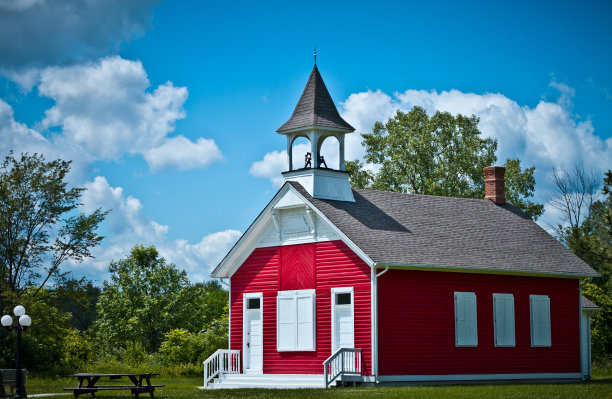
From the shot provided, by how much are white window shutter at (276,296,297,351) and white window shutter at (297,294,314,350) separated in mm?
196

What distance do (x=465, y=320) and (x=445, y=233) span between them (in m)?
3.40

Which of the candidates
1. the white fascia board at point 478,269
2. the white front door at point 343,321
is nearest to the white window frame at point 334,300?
the white front door at point 343,321

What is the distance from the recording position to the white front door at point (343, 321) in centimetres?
2688

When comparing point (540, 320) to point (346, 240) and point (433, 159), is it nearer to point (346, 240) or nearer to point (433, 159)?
point (346, 240)

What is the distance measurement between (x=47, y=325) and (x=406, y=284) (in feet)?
52.2

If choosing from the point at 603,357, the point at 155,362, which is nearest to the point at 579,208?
the point at 603,357

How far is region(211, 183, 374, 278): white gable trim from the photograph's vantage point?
93.4 ft

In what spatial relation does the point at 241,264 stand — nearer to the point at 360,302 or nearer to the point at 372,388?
the point at 360,302

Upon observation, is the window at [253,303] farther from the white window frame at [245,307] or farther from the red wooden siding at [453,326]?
the red wooden siding at [453,326]

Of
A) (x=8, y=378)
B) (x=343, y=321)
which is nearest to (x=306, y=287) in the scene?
(x=343, y=321)

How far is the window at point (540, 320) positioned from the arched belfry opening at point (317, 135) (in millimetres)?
7296

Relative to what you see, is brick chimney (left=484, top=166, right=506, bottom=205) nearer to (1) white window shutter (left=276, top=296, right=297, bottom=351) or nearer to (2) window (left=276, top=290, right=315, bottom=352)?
(2) window (left=276, top=290, right=315, bottom=352)

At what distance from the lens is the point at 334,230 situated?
27578 millimetres

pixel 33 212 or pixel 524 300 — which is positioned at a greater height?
pixel 33 212
